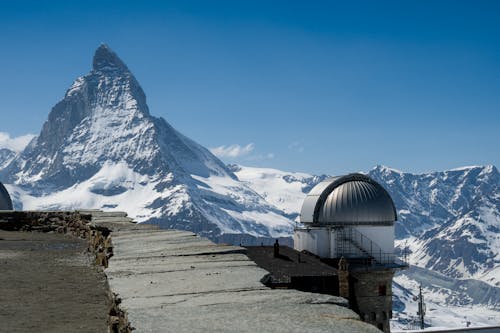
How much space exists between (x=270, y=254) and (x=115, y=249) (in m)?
31.8

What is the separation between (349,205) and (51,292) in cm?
3556

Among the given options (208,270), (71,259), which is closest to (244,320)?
(208,270)

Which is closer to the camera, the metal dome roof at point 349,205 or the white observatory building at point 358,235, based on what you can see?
the white observatory building at point 358,235

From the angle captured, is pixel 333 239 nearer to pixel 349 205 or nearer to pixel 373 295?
pixel 349 205

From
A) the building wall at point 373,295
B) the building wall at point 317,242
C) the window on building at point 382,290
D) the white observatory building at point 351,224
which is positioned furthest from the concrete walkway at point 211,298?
the building wall at point 317,242

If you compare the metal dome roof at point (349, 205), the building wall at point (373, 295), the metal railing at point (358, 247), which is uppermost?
the metal dome roof at point (349, 205)

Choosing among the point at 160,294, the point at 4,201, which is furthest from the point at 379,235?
the point at 160,294

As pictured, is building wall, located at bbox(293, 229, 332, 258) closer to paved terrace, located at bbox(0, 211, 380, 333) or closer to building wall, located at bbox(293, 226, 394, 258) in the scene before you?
building wall, located at bbox(293, 226, 394, 258)

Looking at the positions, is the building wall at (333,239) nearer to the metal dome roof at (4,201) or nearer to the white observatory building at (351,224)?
the white observatory building at (351,224)

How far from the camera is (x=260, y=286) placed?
18.6 ft

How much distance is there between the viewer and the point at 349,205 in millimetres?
42812

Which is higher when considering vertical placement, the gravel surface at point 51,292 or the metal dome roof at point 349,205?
the metal dome roof at point 349,205

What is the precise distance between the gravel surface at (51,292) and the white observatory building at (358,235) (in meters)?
29.0

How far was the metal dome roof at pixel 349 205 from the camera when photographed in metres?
42.7
